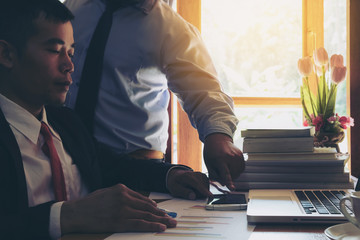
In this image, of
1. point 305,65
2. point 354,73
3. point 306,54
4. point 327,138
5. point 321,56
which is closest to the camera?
point 327,138

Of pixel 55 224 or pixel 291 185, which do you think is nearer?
pixel 55 224

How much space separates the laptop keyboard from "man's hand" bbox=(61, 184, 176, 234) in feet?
0.95

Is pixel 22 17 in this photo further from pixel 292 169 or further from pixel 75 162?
pixel 292 169

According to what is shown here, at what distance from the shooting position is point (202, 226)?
765 millimetres

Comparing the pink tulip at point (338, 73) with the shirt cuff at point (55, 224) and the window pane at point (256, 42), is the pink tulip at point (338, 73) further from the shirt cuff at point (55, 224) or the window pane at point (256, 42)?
the shirt cuff at point (55, 224)

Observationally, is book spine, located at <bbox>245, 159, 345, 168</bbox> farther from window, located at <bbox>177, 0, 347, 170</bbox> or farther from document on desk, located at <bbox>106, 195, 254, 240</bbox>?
window, located at <bbox>177, 0, 347, 170</bbox>

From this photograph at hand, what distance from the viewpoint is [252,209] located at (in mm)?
836

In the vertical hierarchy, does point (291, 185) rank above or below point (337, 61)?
below

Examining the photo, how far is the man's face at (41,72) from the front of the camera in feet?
3.42

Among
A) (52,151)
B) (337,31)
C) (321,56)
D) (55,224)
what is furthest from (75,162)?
(337,31)

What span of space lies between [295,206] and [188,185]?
0.29 metres

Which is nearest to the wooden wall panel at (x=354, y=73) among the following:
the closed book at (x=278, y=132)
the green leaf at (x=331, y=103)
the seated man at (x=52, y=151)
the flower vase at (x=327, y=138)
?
the green leaf at (x=331, y=103)

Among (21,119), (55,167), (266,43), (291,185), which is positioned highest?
(266,43)

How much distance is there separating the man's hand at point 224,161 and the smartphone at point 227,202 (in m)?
0.05
